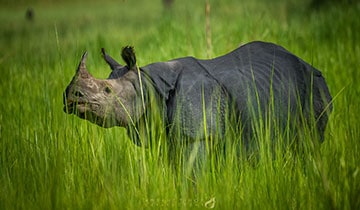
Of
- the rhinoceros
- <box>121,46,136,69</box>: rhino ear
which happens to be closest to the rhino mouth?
the rhinoceros

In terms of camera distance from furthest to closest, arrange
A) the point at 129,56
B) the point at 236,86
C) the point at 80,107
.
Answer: the point at 236,86 → the point at 129,56 → the point at 80,107

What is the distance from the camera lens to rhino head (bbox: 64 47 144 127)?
3.03 m

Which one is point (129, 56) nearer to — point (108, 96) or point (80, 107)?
point (108, 96)

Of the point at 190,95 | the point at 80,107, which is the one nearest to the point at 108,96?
the point at 80,107

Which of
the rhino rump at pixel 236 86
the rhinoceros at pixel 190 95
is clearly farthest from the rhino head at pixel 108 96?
the rhino rump at pixel 236 86

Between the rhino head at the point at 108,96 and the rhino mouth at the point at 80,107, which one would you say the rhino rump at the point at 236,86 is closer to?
the rhino head at the point at 108,96

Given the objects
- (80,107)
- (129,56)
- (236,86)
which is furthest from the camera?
(236,86)

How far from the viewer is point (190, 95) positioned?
3.25 metres

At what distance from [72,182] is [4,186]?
1.16 feet

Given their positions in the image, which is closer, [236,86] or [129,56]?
[129,56]

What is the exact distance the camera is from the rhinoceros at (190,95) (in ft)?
10.1

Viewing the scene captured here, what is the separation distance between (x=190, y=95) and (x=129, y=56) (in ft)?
1.26

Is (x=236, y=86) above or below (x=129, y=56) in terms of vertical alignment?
below

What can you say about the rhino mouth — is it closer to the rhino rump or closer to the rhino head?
the rhino head
